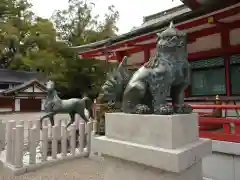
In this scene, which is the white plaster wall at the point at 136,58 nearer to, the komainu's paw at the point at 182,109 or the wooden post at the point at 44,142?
the wooden post at the point at 44,142

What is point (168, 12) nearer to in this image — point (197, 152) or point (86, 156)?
point (86, 156)

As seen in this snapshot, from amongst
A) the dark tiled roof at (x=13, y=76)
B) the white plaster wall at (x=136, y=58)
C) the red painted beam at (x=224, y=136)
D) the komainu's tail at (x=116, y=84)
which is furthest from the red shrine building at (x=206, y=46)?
the dark tiled roof at (x=13, y=76)

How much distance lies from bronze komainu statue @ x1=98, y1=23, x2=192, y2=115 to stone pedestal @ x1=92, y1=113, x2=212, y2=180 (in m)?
0.13

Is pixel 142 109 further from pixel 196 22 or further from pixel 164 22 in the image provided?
pixel 164 22

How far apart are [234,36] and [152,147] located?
5.14 metres

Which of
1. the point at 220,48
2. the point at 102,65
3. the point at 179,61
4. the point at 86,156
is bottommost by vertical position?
the point at 86,156

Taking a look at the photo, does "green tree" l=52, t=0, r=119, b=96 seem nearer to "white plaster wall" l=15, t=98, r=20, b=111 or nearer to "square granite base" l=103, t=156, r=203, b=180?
"white plaster wall" l=15, t=98, r=20, b=111

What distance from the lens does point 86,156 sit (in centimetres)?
488

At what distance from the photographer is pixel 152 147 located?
2039mm

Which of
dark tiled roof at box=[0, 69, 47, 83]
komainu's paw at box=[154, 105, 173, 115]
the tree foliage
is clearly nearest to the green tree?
the tree foliage

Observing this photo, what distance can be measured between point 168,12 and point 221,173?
837cm

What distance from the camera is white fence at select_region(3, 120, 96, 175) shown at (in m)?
3.86

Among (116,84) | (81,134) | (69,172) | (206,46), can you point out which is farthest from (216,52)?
(69,172)

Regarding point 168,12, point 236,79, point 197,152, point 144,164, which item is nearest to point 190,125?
point 197,152
